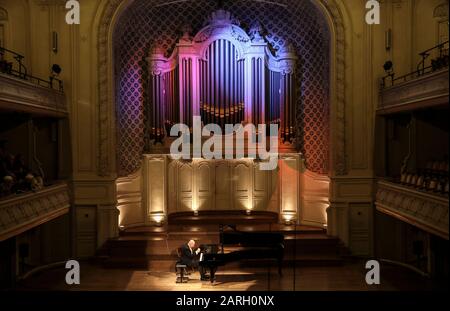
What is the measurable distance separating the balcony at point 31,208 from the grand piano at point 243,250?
315 cm

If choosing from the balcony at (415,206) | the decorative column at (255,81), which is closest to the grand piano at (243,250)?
the balcony at (415,206)

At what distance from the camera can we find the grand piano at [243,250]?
1030 centimetres

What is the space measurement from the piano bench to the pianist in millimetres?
100

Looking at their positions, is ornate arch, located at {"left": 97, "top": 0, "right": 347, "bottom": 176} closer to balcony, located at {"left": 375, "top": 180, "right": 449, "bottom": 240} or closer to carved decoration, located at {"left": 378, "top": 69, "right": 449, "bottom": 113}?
carved decoration, located at {"left": 378, "top": 69, "right": 449, "bottom": 113}

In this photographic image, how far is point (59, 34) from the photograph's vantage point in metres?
12.3

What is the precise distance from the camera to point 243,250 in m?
10.5

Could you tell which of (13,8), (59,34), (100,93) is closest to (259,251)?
(100,93)

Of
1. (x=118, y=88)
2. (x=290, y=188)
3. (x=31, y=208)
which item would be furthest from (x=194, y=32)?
(x=31, y=208)

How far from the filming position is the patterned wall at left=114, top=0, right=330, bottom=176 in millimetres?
13516

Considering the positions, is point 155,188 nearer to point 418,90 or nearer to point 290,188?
point 290,188
